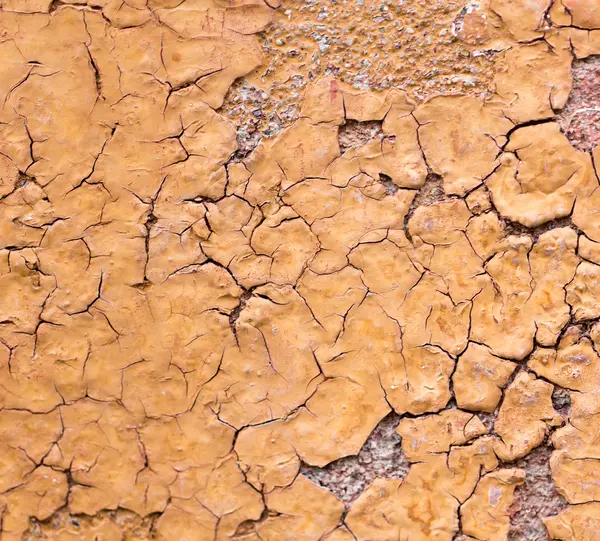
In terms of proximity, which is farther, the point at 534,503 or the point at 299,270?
the point at 299,270

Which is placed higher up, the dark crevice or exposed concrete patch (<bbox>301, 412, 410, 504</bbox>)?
the dark crevice

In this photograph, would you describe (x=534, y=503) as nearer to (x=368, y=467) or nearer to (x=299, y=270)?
(x=368, y=467)

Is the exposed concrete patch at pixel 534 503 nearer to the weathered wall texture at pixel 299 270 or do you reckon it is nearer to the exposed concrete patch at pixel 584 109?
the weathered wall texture at pixel 299 270

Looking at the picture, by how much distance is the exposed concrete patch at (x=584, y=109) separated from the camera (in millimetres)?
2109

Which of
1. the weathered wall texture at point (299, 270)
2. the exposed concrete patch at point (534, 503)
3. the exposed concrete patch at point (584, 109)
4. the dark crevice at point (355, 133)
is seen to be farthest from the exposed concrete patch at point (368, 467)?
the exposed concrete patch at point (584, 109)

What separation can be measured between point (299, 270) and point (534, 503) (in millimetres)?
995

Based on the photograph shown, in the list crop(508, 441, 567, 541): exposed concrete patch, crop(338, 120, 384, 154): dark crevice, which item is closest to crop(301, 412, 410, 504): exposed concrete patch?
crop(508, 441, 567, 541): exposed concrete patch

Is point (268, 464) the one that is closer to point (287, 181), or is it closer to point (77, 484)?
point (77, 484)

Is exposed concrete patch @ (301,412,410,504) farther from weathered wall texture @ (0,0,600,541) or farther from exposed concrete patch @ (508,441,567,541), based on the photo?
exposed concrete patch @ (508,441,567,541)

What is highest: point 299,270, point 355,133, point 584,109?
point 584,109

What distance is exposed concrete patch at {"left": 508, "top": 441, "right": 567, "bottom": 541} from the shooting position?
202cm

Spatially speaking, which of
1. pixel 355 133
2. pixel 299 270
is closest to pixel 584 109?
pixel 355 133

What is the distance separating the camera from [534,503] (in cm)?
202

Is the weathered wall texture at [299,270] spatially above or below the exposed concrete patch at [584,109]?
below
